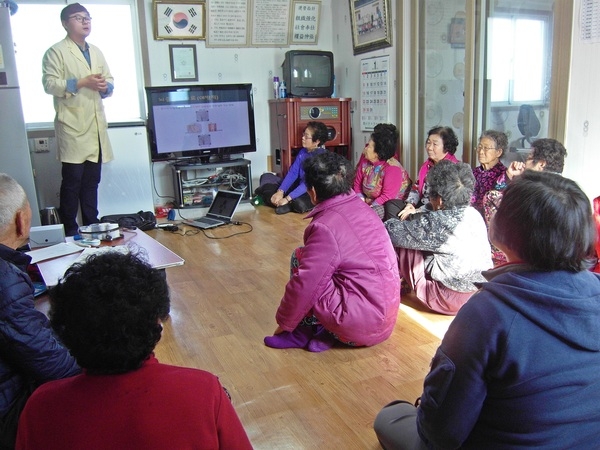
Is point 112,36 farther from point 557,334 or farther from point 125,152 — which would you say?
point 557,334

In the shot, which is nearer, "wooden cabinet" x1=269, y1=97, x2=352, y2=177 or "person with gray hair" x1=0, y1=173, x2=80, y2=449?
"person with gray hair" x1=0, y1=173, x2=80, y2=449

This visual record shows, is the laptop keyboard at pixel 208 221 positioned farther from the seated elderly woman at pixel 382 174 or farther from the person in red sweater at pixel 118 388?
the person in red sweater at pixel 118 388

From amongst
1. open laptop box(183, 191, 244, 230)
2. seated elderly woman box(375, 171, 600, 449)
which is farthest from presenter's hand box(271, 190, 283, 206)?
seated elderly woman box(375, 171, 600, 449)

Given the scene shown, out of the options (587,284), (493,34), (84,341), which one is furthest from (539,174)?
(493,34)

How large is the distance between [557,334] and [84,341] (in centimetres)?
85

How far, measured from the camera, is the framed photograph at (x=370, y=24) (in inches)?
189

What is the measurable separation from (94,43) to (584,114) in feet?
13.7

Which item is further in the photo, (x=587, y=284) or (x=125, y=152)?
(x=125, y=152)

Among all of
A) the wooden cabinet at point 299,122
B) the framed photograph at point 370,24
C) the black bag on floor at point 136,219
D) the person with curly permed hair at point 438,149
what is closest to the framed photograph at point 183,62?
the wooden cabinet at point 299,122

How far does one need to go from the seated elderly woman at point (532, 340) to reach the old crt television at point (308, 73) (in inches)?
179

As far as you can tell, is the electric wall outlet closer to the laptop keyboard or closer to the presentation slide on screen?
the presentation slide on screen

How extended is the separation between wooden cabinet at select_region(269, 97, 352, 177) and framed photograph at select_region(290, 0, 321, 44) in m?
0.76

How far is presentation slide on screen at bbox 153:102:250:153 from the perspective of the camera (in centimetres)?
506

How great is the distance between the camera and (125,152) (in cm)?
489
